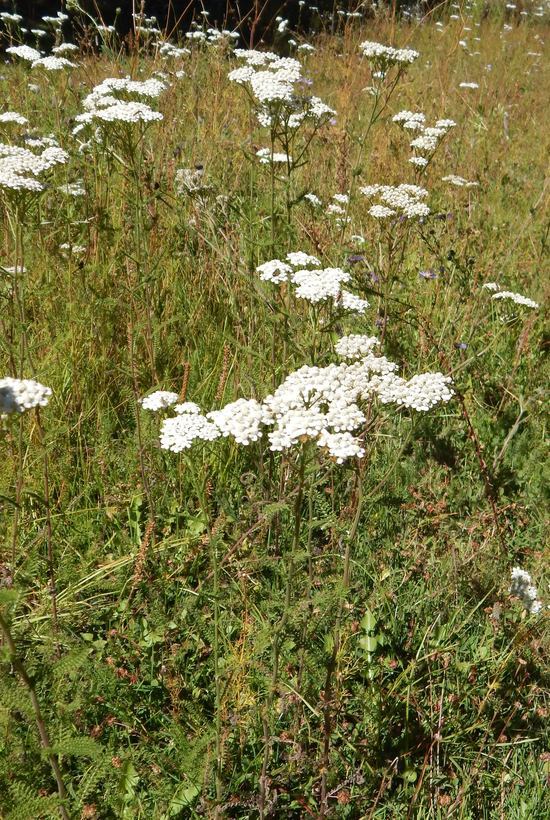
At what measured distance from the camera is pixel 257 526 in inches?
83.7

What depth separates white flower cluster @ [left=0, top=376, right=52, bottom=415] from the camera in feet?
4.41

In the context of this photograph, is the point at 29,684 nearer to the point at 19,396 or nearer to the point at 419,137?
the point at 19,396

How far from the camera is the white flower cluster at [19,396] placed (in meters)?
1.34

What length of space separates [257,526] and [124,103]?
67.2 inches

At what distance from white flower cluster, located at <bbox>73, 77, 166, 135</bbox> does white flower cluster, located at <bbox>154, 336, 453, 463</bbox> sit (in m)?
1.07

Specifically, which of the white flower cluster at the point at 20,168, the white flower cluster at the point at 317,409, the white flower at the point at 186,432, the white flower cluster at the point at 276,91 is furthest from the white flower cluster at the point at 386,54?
the white flower at the point at 186,432

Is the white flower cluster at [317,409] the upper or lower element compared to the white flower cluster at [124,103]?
lower

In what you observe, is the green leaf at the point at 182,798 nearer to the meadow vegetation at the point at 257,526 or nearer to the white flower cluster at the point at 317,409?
the meadow vegetation at the point at 257,526

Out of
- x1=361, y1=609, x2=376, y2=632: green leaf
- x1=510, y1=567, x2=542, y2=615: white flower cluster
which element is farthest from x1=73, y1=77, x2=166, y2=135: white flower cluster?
x1=510, y1=567, x2=542, y2=615: white flower cluster


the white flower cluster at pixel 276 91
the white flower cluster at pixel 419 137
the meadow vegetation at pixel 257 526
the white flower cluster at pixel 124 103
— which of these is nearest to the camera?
the meadow vegetation at pixel 257 526

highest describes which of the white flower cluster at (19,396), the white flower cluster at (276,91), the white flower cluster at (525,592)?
the white flower cluster at (276,91)

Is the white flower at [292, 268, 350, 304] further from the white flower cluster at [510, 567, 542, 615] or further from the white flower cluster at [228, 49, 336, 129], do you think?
the white flower cluster at [510, 567, 542, 615]

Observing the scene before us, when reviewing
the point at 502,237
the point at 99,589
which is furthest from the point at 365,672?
the point at 502,237

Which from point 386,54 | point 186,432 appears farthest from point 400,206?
point 186,432
